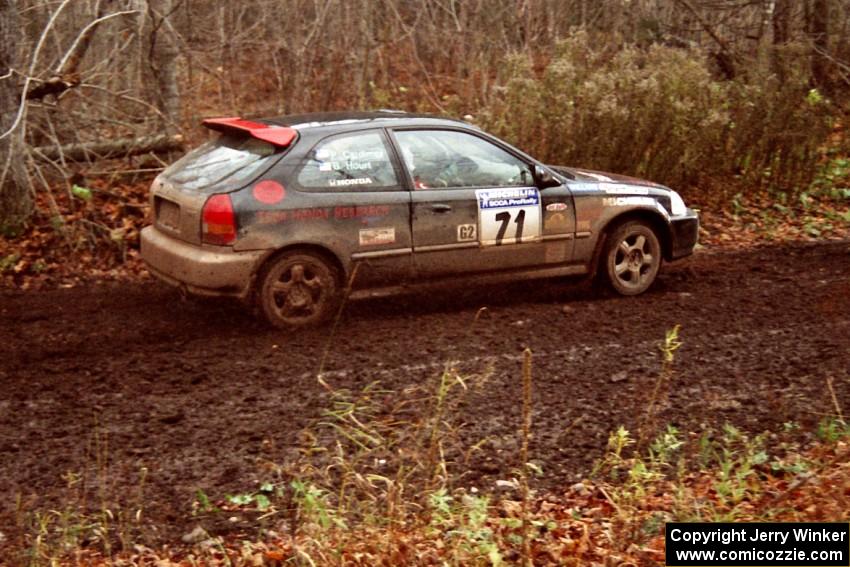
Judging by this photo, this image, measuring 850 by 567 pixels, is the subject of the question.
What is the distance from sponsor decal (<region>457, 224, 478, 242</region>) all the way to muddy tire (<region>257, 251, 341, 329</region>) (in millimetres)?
1049

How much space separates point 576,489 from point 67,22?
34.7 feet

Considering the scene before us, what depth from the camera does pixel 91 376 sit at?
24.5 feet

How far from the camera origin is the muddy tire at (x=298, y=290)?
27.3 feet

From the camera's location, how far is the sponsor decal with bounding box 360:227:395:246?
854cm

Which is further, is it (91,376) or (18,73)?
(18,73)

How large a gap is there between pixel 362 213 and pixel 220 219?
3.61ft

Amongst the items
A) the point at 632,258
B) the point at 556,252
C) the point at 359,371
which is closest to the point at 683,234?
the point at 632,258

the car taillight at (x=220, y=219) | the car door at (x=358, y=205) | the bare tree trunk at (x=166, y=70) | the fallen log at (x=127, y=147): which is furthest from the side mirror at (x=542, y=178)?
the bare tree trunk at (x=166, y=70)

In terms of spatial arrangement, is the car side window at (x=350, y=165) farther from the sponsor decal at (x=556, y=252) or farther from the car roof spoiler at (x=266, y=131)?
the sponsor decal at (x=556, y=252)

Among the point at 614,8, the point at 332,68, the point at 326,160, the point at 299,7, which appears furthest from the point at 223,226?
the point at 614,8

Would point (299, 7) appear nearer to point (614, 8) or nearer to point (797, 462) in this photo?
point (614, 8)

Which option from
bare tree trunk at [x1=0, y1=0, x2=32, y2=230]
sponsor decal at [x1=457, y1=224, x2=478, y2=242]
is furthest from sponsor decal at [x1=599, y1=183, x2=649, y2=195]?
bare tree trunk at [x1=0, y1=0, x2=32, y2=230]

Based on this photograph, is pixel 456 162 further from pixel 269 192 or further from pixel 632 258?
pixel 632 258

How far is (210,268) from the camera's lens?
8062 mm
